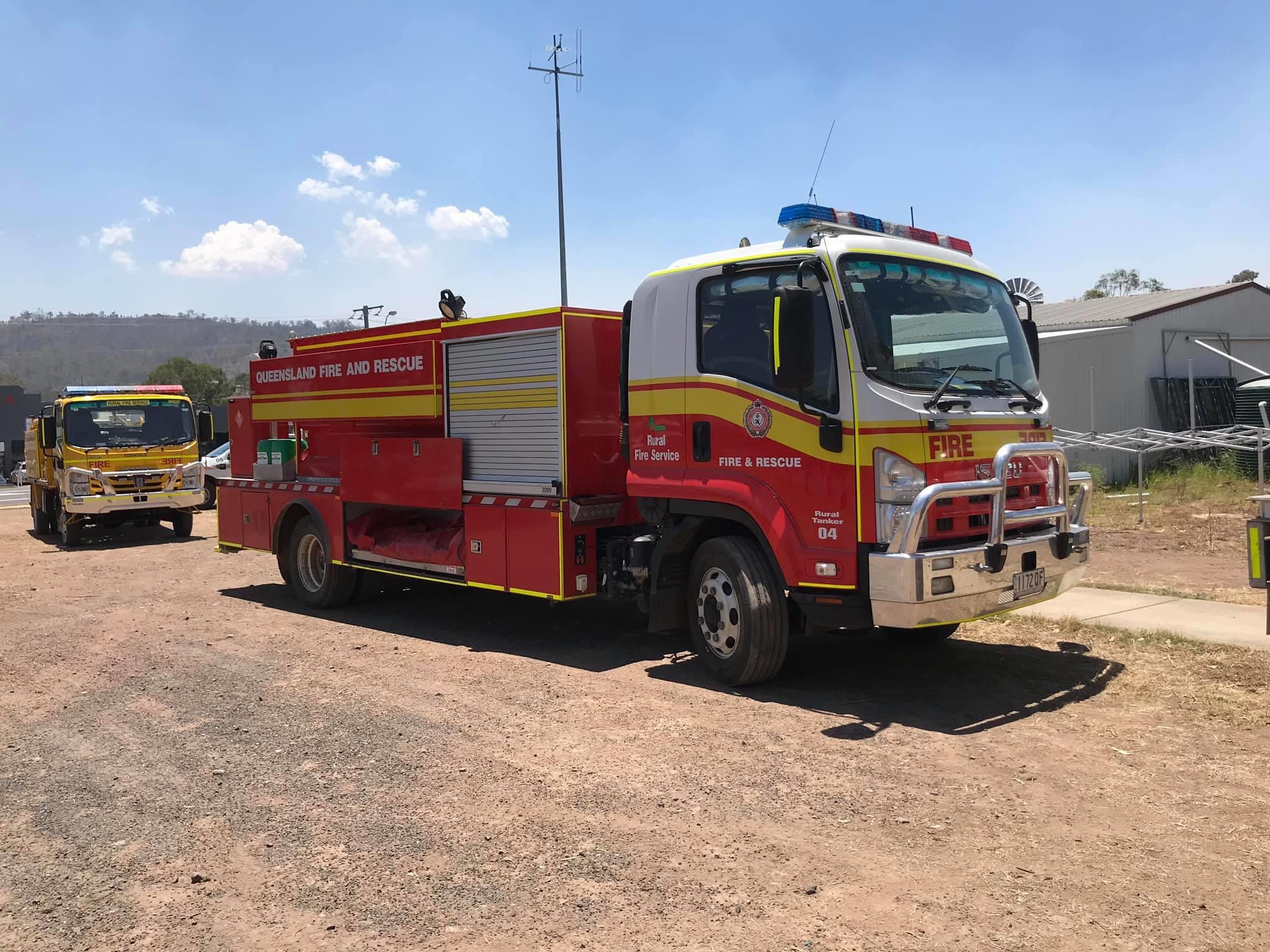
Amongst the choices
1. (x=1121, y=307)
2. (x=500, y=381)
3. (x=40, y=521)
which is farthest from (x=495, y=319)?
(x=1121, y=307)

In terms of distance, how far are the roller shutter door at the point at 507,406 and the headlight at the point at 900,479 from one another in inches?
112

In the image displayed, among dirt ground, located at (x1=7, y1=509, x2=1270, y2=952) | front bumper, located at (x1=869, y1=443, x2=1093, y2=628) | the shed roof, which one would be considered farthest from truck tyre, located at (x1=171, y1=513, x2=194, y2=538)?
the shed roof

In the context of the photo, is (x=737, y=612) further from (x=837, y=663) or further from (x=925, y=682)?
(x=925, y=682)

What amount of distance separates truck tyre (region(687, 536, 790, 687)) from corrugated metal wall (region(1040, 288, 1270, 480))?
590 inches

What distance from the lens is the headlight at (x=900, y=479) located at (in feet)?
19.8

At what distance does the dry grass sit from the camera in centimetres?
624

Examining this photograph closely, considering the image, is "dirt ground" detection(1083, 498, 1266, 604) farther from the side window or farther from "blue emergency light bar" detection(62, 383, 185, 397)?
"blue emergency light bar" detection(62, 383, 185, 397)

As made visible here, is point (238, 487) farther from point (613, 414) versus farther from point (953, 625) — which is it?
point (953, 625)

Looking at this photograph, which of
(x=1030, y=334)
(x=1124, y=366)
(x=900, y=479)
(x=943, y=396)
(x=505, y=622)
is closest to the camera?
(x=900, y=479)

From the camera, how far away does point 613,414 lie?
27.1 feet

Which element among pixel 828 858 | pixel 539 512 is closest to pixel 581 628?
pixel 539 512

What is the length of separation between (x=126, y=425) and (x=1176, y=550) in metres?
16.2

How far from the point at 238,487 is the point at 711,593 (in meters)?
7.01

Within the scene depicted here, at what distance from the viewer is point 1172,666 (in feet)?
23.6
